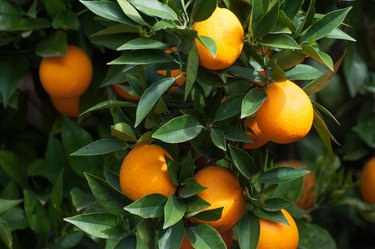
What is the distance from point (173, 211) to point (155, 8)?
30 centimetres

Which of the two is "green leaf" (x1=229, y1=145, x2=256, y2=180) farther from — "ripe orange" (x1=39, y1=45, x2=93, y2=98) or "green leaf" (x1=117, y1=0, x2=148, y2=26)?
"ripe orange" (x1=39, y1=45, x2=93, y2=98)

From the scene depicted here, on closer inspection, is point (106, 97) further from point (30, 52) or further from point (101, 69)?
point (30, 52)

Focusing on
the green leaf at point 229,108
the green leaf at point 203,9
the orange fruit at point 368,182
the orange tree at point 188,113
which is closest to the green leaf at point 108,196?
the orange tree at point 188,113

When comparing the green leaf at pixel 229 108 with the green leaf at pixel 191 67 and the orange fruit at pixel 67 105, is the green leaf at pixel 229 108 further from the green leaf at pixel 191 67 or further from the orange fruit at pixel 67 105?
the orange fruit at pixel 67 105

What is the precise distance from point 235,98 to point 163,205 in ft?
0.66

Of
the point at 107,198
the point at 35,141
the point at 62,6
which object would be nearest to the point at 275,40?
the point at 107,198

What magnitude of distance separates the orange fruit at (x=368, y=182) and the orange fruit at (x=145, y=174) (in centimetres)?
78

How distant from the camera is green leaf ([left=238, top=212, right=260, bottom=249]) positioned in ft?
3.47

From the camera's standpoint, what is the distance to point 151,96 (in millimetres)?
999

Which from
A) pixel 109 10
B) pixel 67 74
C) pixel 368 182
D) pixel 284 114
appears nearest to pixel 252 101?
pixel 284 114

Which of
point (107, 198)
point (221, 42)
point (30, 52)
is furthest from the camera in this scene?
point (30, 52)

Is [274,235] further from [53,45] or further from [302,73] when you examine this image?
[53,45]

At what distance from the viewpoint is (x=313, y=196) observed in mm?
1613

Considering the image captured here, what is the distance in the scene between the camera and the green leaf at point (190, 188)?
39.7 inches
